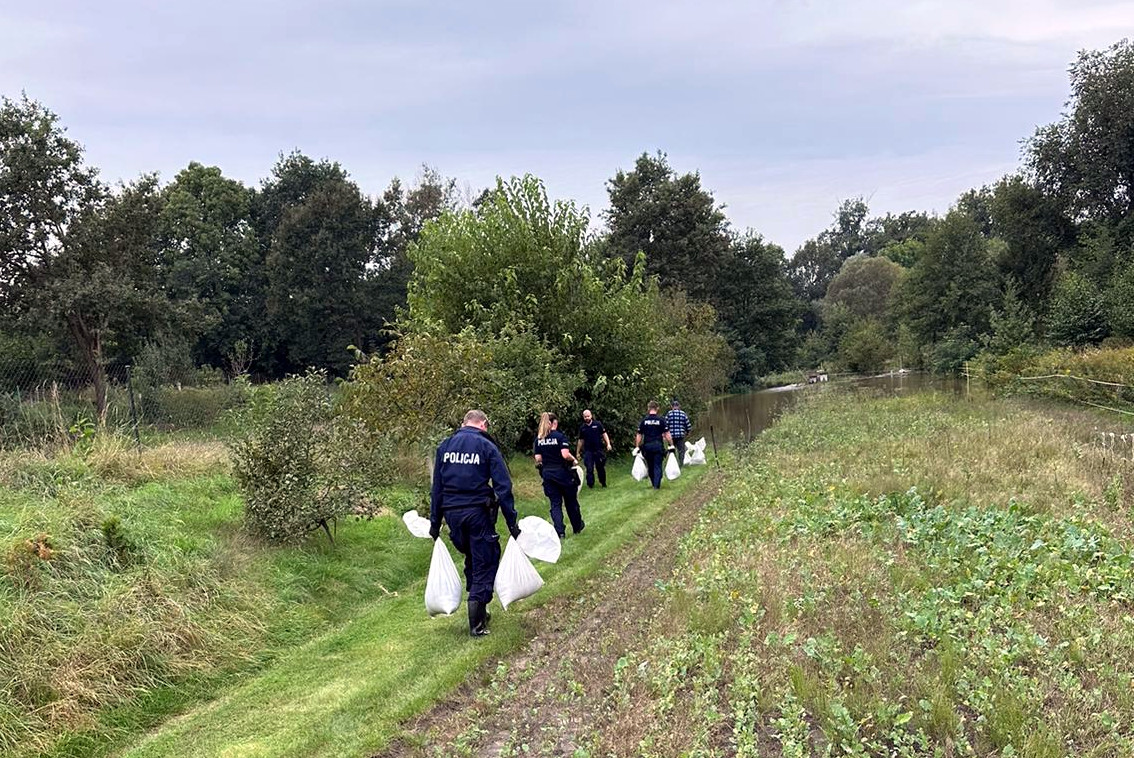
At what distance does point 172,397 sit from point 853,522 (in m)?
13.8

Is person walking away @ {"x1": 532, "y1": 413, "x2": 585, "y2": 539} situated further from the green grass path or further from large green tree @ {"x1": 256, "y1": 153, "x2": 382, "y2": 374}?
large green tree @ {"x1": 256, "y1": 153, "x2": 382, "y2": 374}

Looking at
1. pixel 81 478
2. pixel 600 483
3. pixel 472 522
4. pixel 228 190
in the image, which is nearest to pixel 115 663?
pixel 472 522

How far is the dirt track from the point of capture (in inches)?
168

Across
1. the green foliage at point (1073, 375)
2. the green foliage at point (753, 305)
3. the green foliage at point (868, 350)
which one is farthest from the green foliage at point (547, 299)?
the green foliage at point (868, 350)

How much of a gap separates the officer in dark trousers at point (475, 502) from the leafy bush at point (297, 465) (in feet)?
9.47

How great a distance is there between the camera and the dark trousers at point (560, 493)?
993 centimetres

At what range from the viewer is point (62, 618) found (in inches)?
219

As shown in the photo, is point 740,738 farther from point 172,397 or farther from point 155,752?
point 172,397

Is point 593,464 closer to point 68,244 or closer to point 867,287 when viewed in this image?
point 68,244

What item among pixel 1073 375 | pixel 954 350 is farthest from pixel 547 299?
pixel 954 350

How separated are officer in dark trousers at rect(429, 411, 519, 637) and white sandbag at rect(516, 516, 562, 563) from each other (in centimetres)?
57

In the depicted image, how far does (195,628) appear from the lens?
20.0 feet

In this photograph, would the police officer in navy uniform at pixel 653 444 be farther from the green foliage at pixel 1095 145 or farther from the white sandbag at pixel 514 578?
the green foliage at pixel 1095 145

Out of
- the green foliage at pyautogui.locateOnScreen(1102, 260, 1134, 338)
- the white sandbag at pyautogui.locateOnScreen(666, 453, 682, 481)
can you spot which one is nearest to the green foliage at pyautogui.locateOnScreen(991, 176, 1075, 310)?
the green foliage at pyautogui.locateOnScreen(1102, 260, 1134, 338)
